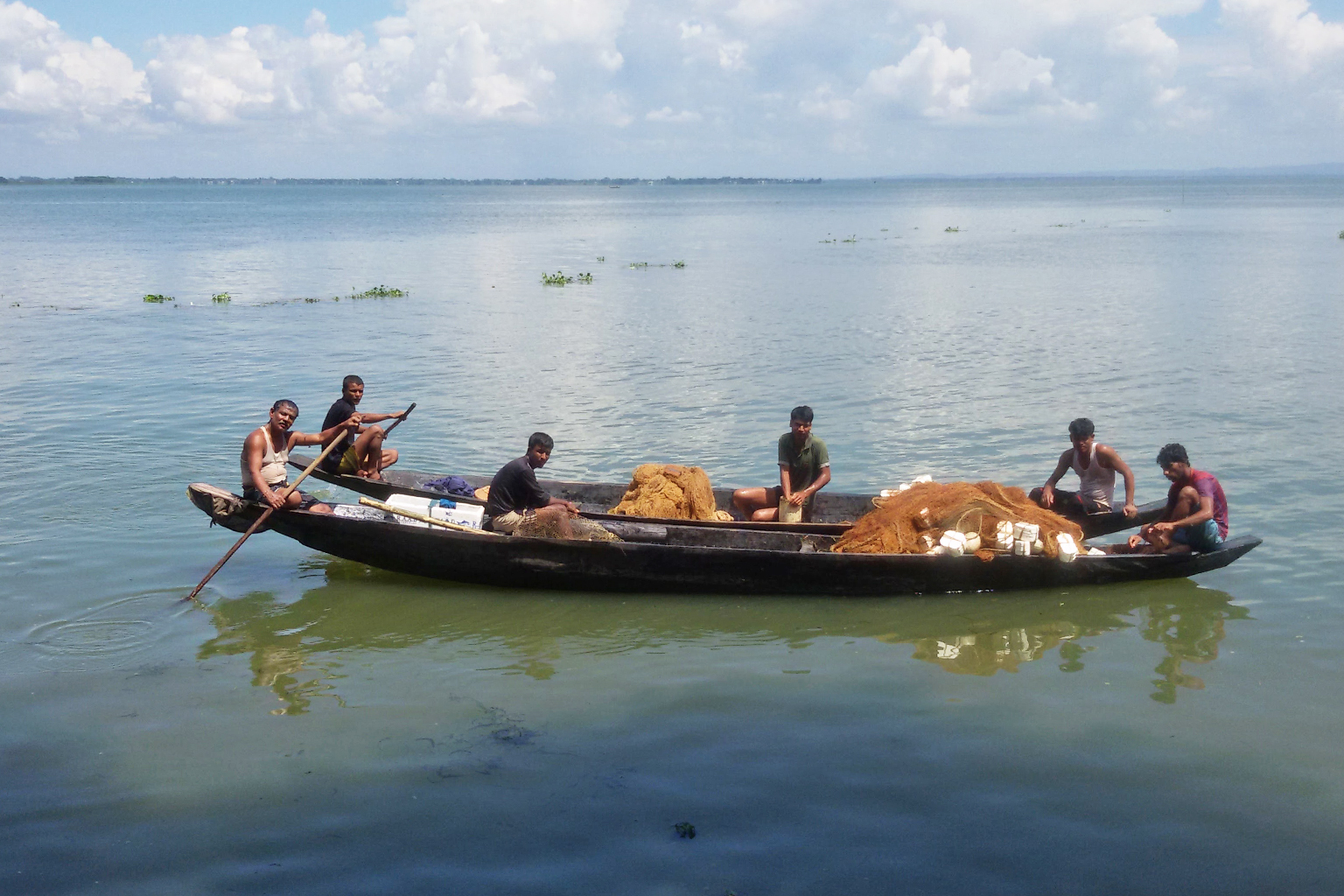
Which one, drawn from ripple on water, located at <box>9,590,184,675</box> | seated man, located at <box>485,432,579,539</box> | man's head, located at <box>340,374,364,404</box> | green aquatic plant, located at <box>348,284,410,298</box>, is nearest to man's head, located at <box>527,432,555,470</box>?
seated man, located at <box>485,432,579,539</box>

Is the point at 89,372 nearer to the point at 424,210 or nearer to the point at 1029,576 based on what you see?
the point at 1029,576

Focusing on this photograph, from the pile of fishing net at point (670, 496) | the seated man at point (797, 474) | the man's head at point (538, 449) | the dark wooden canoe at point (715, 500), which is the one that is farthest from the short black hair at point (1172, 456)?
the man's head at point (538, 449)

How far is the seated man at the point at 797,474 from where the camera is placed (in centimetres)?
998

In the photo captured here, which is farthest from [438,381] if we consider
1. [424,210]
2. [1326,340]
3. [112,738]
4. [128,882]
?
[424,210]

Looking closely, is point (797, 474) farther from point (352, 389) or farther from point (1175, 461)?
point (352, 389)

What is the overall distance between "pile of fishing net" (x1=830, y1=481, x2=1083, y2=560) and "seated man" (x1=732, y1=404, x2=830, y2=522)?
2.91 feet

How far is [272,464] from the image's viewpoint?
956 centimetres

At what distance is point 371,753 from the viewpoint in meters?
6.76

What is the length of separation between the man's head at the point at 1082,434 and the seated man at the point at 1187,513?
748mm

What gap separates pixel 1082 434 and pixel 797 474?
8.07 ft

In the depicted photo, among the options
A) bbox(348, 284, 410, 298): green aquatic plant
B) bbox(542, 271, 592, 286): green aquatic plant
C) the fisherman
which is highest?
bbox(542, 271, 592, 286): green aquatic plant

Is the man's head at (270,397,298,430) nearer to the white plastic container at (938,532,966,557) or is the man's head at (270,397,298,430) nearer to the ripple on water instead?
the ripple on water

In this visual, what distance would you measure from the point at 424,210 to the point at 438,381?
87.0 m

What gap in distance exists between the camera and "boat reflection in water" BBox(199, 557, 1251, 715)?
8.20 m
